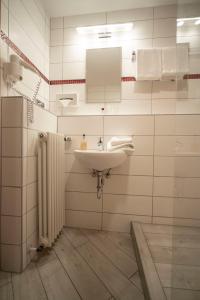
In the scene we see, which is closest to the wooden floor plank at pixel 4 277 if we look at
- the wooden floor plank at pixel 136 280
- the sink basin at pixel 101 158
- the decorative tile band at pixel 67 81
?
the wooden floor plank at pixel 136 280

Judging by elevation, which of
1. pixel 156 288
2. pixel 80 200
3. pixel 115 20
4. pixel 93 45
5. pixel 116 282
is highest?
pixel 115 20

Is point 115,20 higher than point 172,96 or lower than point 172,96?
higher

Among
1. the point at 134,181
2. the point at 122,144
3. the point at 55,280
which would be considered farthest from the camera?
the point at 134,181

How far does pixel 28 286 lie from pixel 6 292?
0.42 ft

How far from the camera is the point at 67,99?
2.11 m

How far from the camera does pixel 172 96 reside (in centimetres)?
206

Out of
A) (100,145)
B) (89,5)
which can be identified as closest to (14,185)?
(100,145)

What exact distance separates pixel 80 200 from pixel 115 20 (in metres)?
2.09

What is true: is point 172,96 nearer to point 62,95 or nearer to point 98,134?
point 98,134

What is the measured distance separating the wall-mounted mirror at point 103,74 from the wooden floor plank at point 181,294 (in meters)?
1.77

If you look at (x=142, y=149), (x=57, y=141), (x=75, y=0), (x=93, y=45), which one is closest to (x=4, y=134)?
(x=57, y=141)

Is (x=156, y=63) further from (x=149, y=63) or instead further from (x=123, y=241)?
(x=123, y=241)

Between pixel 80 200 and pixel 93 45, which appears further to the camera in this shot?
pixel 93 45

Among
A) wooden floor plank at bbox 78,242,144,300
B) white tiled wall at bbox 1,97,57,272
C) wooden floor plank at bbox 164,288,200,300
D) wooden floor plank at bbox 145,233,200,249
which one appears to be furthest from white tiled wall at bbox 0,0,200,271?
wooden floor plank at bbox 164,288,200,300
